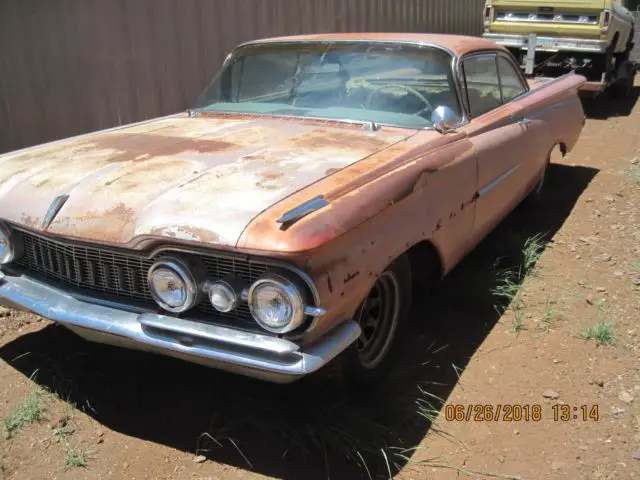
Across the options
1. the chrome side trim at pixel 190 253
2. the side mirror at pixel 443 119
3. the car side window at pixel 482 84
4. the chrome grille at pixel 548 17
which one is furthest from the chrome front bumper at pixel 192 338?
the chrome grille at pixel 548 17

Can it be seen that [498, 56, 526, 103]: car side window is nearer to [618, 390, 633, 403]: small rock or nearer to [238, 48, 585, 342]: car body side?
[238, 48, 585, 342]: car body side

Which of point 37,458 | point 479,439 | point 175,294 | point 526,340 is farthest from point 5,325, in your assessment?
point 526,340

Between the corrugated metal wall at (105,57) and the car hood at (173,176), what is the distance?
2.31 metres

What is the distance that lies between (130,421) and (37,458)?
0.39 metres

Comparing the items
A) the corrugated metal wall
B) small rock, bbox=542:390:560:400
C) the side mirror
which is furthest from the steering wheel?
the corrugated metal wall

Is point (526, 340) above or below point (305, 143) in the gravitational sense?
below

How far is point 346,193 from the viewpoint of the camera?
2434 millimetres

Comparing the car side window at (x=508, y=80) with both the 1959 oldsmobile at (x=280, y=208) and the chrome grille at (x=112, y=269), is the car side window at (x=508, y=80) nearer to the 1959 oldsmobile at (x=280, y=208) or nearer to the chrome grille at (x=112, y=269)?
the 1959 oldsmobile at (x=280, y=208)

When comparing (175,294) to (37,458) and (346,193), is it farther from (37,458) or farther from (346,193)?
(37,458)

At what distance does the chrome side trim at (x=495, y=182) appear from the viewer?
352 centimetres

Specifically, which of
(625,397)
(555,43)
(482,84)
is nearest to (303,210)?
(625,397)

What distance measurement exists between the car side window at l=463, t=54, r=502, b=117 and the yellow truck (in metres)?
5.12

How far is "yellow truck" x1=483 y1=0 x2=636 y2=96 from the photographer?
943 cm

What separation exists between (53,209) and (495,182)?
94.4 inches
